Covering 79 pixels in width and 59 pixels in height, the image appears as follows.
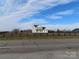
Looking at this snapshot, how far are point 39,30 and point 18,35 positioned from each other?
11846 millimetres

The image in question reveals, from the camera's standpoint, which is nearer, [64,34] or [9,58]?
[9,58]

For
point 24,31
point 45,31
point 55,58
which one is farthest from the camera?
point 45,31

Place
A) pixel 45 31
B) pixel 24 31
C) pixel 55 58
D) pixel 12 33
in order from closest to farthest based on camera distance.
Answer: pixel 55 58 < pixel 12 33 < pixel 24 31 < pixel 45 31

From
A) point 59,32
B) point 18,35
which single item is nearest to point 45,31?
point 59,32

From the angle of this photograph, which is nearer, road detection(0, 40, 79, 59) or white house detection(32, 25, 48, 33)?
road detection(0, 40, 79, 59)

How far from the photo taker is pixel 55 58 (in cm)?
1311

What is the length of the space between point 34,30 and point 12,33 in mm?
12135

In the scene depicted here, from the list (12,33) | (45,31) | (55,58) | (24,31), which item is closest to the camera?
(55,58)

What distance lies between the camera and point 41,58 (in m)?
13.1

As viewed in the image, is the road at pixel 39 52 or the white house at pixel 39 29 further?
the white house at pixel 39 29

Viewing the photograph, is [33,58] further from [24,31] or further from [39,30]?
[39,30]

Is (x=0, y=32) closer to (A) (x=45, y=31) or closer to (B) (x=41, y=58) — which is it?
(A) (x=45, y=31)

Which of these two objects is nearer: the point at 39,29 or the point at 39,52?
the point at 39,52

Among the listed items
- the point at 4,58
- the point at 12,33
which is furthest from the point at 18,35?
the point at 4,58
